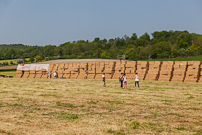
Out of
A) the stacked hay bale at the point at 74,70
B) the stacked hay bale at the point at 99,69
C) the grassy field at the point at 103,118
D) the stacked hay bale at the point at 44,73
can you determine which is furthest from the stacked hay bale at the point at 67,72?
the grassy field at the point at 103,118

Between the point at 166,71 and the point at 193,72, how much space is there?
3.50 metres

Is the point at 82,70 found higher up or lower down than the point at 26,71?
higher up

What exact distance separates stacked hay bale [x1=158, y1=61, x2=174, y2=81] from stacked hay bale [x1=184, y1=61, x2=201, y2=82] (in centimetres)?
224

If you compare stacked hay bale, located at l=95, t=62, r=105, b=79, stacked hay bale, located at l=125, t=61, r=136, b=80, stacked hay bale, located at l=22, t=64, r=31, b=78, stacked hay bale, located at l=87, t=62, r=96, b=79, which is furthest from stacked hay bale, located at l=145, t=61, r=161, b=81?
stacked hay bale, located at l=22, t=64, r=31, b=78

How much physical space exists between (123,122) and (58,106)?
5.44m

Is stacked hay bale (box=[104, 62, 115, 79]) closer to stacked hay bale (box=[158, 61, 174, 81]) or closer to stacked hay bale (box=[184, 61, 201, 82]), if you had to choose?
stacked hay bale (box=[158, 61, 174, 81])

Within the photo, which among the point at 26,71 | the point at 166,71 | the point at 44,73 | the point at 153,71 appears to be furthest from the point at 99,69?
the point at 26,71

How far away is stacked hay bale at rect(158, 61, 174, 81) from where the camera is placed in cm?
3594

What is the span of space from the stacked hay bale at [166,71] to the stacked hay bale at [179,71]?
0.53 metres

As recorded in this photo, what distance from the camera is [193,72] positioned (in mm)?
33938

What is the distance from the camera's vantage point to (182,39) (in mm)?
154000

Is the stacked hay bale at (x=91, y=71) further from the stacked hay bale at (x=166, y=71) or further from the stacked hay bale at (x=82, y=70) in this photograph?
the stacked hay bale at (x=166, y=71)

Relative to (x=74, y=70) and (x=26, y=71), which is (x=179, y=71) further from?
(x=26, y=71)

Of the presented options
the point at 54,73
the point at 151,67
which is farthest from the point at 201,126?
the point at 54,73
